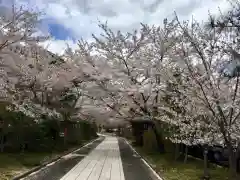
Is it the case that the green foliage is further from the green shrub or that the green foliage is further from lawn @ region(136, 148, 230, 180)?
lawn @ region(136, 148, 230, 180)

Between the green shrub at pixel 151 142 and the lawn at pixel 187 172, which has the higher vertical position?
the green shrub at pixel 151 142

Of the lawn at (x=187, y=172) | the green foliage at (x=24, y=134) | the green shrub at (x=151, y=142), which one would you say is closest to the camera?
the lawn at (x=187, y=172)

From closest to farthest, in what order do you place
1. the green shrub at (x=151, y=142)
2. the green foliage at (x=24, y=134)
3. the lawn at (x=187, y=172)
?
the lawn at (x=187, y=172)
the green foliage at (x=24, y=134)
the green shrub at (x=151, y=142)

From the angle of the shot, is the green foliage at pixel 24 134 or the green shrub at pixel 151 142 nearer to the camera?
the green foliage at pixel 24 134

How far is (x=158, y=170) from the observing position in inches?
586

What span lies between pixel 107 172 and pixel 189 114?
463 centimetres

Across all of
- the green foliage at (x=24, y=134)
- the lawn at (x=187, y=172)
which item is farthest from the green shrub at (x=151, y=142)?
the lawn at (x=187, y=172)

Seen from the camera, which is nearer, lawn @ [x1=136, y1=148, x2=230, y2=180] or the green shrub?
lawn @ [x1=136, y1=148, x2=230, y2=180]

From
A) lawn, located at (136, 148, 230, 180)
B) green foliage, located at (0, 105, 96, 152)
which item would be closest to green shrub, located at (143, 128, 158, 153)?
green foliage, located at (0, 105, 96, 152)

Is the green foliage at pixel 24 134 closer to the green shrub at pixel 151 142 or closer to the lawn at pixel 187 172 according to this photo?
the green shrub at pixel 151 142

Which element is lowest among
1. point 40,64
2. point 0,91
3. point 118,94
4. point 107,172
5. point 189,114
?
point 107,172

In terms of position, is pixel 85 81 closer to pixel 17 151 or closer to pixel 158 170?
pixel 17 151

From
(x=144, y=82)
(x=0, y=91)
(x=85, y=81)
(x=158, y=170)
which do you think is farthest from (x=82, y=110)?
(x=0, y=91)

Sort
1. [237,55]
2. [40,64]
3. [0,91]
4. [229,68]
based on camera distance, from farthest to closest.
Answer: [40,64] < [0,91] < [229,68] < [237,55]
